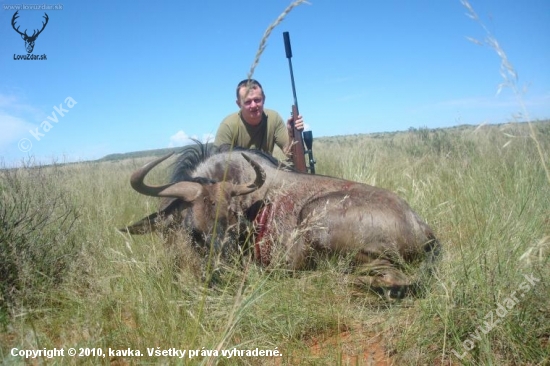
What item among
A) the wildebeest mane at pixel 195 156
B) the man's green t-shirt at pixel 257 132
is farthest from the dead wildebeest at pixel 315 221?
the man's green t-shirt at pixel 257 132

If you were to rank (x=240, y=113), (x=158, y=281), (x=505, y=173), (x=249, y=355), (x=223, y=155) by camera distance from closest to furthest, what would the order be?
(x=249, y=355) < (x=158, y=281) < (x=223, y=155) < (x=505, y=173) < (x=240, y=113)

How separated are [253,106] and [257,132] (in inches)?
29.0

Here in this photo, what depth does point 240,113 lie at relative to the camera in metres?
6.43

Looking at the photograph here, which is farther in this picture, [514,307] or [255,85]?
[255,85]

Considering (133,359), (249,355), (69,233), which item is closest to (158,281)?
(133,359)

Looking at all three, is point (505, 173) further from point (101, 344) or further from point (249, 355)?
point (101, 344)

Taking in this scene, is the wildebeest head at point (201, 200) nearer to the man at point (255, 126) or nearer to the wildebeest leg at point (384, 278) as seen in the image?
the wildebeest leg at point (384, 278)

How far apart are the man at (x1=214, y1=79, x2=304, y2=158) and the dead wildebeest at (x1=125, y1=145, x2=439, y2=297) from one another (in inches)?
78.9

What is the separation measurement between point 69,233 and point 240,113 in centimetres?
341

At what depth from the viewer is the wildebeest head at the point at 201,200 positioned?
3.27 meters

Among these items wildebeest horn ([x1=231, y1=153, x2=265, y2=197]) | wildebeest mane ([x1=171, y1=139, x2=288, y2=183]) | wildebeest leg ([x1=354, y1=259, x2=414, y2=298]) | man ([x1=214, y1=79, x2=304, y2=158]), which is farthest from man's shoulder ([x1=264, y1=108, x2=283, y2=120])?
wildebeest leg ([x1=354, y1=259, x2=414, y2=298])

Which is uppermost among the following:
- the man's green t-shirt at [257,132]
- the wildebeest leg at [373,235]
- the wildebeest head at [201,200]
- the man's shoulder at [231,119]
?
the man's shoulder at [231,119]

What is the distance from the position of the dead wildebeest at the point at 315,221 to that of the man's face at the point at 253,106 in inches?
82.9

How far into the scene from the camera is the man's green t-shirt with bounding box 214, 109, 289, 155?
6.38m
